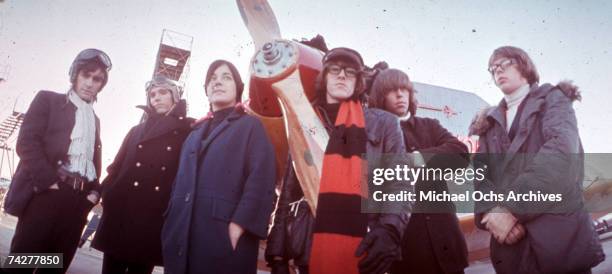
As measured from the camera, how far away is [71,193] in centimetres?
187

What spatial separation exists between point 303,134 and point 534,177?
39.2 inches

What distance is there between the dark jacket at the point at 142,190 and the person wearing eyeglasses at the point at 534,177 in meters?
1.59

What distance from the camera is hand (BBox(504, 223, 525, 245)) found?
4.75ft

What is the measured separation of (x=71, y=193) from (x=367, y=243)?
1.55m

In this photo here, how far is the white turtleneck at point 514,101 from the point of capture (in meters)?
1.65

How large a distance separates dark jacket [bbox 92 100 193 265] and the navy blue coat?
22 cm

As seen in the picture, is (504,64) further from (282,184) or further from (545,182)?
(282,184)

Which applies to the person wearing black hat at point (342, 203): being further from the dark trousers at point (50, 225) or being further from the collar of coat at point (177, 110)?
the dark trousers at point (50, 225)

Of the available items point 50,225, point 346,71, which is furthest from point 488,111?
point 50,225

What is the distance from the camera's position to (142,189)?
6.31ft

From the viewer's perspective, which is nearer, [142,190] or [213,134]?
[213,134]

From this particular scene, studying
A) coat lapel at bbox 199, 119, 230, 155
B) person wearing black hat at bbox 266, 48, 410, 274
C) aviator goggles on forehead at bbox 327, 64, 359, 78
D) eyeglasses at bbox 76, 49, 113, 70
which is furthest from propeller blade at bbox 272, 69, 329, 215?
eyeglasses at bbox 76, 49, 113, 70

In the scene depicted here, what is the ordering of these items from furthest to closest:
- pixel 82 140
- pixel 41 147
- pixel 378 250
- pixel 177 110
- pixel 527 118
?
pixel 177 110 < pixel 82 140 < pixel 41 147 < pixel 527 118 < pixel 378 250

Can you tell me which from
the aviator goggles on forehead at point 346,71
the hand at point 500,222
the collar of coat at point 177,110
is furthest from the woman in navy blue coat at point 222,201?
the hand at point 500,222
